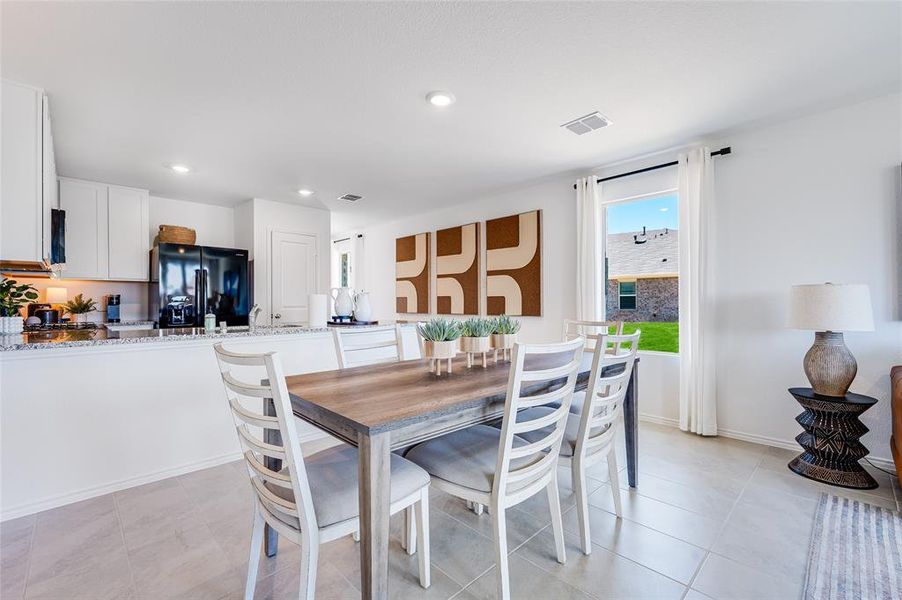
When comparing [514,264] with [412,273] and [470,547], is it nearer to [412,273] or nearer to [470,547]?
[412,273]

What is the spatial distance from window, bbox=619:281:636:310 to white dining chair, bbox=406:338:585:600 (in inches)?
105

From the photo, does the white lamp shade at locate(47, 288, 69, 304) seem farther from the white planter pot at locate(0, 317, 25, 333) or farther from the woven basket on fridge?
the white planter pot at locate(0, 317, 25, 333)

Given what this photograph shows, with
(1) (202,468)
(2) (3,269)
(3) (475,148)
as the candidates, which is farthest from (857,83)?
(2) (3,269)

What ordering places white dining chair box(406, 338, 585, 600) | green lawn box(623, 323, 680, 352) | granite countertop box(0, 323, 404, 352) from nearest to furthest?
white dining chair box(406, 338, 585, 600)
granite countertop box(0, 323, 404, 352)
green lawn box(623, 323, 680, 352)

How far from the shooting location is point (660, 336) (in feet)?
12.2

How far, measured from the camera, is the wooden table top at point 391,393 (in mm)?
1244

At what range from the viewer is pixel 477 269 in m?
5.09

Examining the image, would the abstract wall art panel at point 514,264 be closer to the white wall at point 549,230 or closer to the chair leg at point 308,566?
the white wall at point 549,230

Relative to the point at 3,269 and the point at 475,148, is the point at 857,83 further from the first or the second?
the point at 3,269

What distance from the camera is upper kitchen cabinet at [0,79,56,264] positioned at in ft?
7.47

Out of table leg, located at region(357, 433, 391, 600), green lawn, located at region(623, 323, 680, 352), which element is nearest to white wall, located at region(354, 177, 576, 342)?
green lawn, located at region(623, 323, 680, 352)

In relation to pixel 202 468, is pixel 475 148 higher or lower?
higher

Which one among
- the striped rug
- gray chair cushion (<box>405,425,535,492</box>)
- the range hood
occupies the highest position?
the range hood

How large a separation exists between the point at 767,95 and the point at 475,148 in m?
2.06
